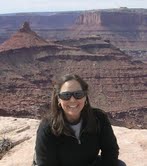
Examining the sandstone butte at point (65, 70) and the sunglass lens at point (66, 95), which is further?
the sandstone butte at point (65, 70)

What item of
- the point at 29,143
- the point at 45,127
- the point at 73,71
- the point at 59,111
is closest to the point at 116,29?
the point at 73,71

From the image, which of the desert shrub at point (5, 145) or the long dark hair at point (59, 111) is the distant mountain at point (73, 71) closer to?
the desert shrub at point (5, 145)

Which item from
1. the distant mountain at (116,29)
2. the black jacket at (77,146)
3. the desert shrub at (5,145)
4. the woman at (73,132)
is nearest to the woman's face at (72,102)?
the woman at (73,132)

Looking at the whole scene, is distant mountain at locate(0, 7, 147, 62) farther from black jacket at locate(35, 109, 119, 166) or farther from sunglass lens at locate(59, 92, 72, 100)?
sunglass lens at locate(59, 92, 72, 100)

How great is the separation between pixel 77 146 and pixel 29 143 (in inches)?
97.6

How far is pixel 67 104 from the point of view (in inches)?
187

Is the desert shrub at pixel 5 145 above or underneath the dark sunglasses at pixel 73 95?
underneath

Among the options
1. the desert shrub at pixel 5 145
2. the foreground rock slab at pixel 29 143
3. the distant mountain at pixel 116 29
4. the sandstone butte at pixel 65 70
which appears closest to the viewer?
the foreground rock slab at pixel 29 143

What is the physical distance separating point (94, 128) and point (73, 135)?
0.25 m

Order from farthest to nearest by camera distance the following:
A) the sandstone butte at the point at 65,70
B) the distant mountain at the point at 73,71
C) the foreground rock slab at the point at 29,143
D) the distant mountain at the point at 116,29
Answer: the distant mountain at the point at 116,29, the distant mountain at the point at 73,71, the sandstone butte at the point at 65,70, the foreground rock slab at the point at 29,143

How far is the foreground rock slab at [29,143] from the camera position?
6.32 m

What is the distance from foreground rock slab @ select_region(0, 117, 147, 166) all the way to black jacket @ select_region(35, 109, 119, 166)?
1.19 meters

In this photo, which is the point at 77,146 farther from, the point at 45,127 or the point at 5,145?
the point at 5,145

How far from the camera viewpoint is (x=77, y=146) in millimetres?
4785
